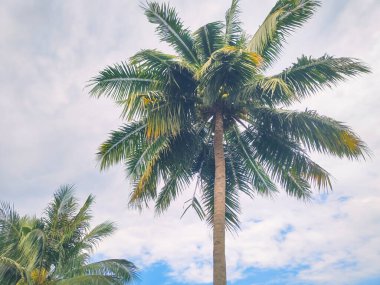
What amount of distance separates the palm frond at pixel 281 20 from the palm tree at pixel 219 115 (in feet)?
0.10

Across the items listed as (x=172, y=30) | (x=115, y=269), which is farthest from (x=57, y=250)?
(x=172, y=30)

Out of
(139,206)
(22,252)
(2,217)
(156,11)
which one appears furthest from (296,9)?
(2,217)

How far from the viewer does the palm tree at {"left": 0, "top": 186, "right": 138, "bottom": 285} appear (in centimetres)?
1686

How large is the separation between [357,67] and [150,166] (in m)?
6.79

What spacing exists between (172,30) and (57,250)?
409 inches

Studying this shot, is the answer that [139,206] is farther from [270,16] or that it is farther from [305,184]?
[270,16]

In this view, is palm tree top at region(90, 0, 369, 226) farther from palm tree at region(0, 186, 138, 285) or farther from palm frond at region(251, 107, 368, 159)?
palm tree at region(0, 186, 138, 285)

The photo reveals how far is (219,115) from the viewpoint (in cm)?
1402

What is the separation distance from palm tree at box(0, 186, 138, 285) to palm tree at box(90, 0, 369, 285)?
13.0ft

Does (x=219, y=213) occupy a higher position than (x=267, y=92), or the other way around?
(x=267, y=92)

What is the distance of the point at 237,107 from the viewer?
1416 cm

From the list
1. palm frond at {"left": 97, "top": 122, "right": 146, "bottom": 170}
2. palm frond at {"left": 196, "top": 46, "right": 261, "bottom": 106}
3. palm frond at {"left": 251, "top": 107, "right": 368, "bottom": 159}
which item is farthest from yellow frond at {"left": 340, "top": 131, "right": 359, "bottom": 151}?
palm frond at {"left": 97, "top": 122, "right": 146, "bottom": 170}

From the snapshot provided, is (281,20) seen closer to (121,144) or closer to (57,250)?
(121,144)

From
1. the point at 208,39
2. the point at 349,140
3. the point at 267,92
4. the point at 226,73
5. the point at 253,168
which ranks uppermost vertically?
the point at 208,39
